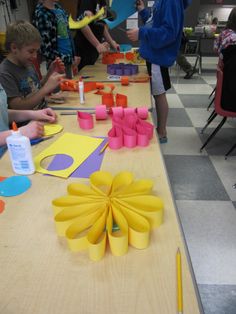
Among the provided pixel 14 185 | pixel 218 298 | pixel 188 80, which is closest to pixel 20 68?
pixel 14 185

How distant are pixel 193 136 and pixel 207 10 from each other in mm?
4972

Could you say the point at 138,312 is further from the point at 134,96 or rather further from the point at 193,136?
the point at 193,136

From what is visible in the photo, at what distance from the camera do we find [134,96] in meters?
1.73

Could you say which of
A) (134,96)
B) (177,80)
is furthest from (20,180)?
(177,80)

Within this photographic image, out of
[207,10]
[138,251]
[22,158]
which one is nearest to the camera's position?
[138,251]

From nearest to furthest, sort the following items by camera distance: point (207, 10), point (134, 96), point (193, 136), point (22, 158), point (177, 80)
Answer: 1. point (22, 158)
2. point (134, 96)
3. point (193, 136)
4. point (177, 80)
5. point (207, 10)

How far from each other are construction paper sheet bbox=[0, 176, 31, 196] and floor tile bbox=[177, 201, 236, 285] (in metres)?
0.99

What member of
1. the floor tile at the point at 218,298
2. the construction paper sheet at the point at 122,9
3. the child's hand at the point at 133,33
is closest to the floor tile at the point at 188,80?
the construction paper sheet at the point at 122,9

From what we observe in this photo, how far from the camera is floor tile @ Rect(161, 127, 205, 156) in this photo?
259cm

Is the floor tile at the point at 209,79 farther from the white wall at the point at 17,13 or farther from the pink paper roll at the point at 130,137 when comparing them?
the pink paper roll at the point at 130,137

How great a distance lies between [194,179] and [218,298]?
1.02 m

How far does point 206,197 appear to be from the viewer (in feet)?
6.42

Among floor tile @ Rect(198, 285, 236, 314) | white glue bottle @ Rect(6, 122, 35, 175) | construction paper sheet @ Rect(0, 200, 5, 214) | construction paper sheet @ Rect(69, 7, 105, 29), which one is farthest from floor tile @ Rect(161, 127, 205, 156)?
construction paper sheet @ Rect(0, 200, 5, 214)

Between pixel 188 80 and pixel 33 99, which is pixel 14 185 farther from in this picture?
pixel 188 80
